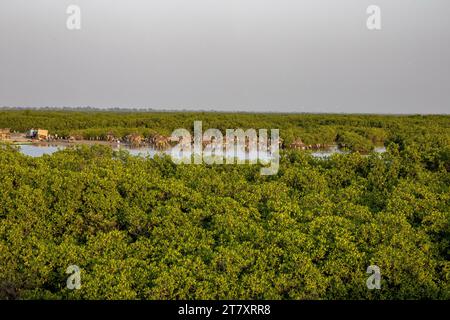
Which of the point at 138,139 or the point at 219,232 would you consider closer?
the point at 219,232

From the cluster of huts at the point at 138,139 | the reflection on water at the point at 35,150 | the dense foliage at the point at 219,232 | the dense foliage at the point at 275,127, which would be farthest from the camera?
the dense foliage at the point at 275,127

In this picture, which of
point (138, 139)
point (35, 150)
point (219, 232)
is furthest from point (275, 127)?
point (219, 232)

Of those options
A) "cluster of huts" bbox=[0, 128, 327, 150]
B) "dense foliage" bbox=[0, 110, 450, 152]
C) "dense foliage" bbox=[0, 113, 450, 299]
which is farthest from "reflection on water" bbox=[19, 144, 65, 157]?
"dense foliage" bbox=[0, 113, 450, 299]

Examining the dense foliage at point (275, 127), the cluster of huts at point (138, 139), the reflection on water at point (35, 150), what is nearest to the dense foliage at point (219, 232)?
the reflection on water at point (35, 150)

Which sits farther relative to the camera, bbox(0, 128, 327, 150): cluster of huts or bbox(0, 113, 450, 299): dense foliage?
bbox(0, 128, 327, 150): cluster of huts

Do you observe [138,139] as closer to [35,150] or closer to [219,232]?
[35,150]

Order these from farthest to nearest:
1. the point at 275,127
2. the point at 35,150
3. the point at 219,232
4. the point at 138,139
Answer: the point at 275,127, the point at 138,139, the point at 35,150, the point at 219,232

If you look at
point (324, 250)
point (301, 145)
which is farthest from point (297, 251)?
point (301, 145)

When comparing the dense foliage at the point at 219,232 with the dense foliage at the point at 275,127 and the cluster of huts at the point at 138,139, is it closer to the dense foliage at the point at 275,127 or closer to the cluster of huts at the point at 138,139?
the dense foliage at the point at 275,127

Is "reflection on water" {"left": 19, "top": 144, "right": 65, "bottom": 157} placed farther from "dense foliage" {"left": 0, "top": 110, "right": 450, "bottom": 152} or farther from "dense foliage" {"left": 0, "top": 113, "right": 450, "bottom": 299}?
"dense foliage" {"left": 0, "top": 113, "right": 450, "bottom": 299}
